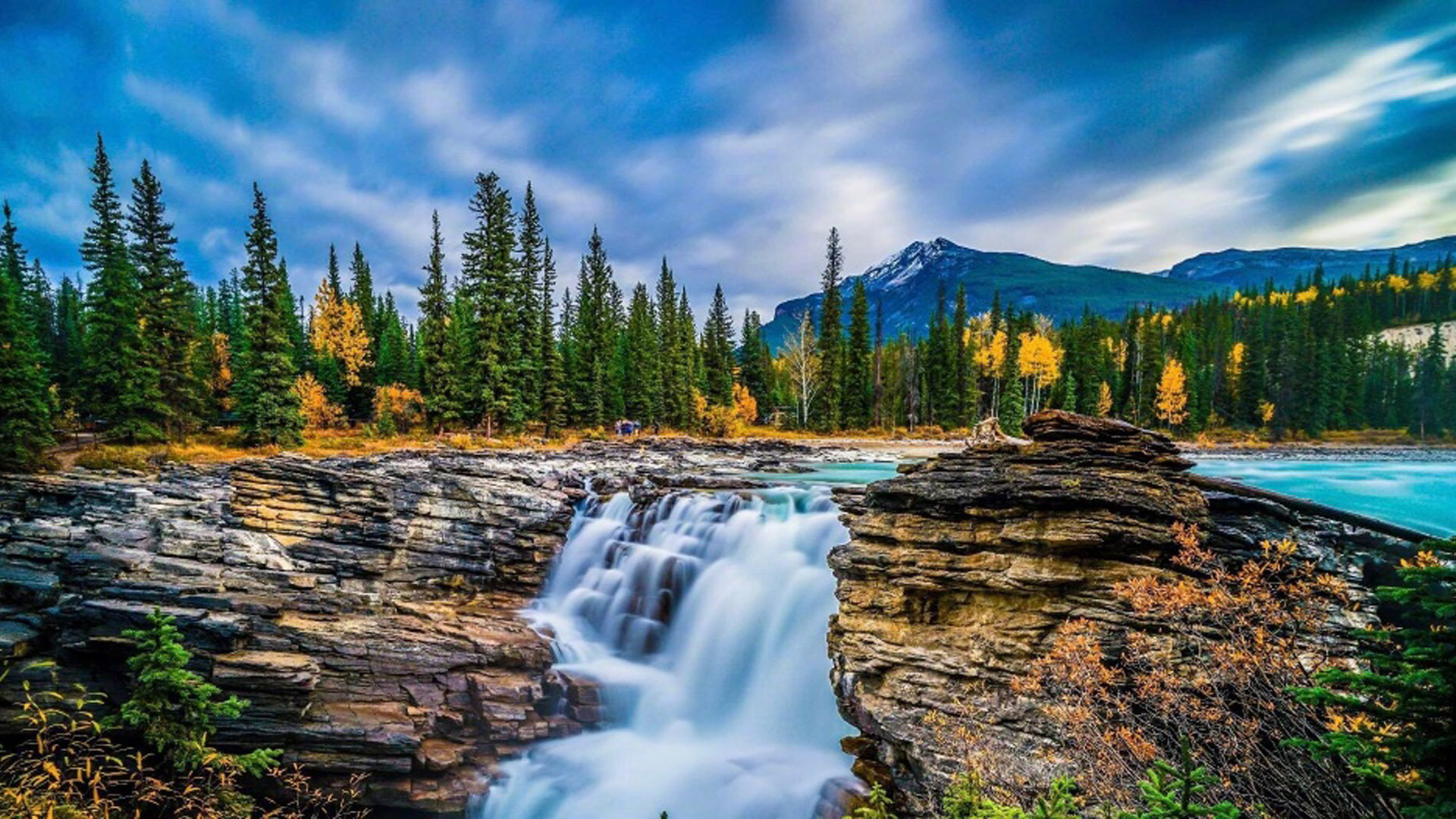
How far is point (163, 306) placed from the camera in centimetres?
3306

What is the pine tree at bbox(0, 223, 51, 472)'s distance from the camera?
808 inches

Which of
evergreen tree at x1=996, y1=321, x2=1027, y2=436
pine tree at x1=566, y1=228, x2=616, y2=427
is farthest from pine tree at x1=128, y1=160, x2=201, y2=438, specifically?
evergreen tree at x1=996, y1=321, x2=1027, y2=436

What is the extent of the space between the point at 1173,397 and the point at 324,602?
71.9 meters

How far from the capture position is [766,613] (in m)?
15.0

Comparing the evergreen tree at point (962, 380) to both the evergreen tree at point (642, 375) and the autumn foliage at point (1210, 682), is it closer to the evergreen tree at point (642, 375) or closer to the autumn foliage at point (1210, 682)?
the evergreen tree at point (642, 375)

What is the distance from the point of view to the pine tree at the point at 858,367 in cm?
6053

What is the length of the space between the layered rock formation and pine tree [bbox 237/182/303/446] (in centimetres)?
3567

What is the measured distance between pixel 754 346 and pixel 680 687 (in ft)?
189

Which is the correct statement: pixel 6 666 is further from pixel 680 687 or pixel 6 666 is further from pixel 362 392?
pixel 362 392

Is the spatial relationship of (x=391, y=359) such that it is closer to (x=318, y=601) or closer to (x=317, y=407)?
(x=317, y=407)

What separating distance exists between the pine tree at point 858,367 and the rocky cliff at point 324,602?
45.0 m

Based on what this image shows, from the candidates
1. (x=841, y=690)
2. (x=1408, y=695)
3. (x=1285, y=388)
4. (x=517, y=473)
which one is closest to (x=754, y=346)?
(x=517, y=473)

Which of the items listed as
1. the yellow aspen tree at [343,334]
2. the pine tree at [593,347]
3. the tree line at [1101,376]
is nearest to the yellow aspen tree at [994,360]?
the tree line at [1101,376]

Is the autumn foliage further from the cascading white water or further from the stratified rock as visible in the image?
the stratified rock
